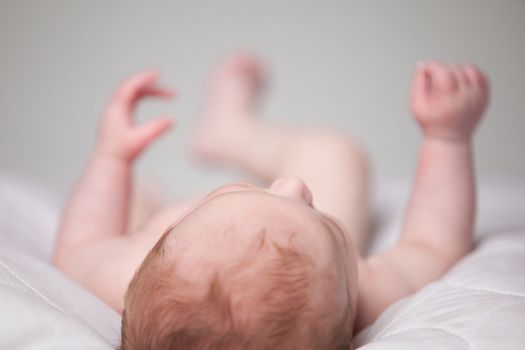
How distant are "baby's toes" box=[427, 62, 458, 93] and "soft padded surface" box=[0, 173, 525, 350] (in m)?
0.23

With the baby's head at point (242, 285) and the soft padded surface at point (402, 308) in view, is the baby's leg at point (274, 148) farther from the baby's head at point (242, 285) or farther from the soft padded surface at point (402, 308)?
the baby's head at point (242, 285)

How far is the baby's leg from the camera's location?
112cm

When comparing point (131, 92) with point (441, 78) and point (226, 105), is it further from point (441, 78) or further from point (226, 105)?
point (441, 78)

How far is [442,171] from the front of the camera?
3.25 feet

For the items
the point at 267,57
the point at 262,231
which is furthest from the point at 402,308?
the point at 267,57

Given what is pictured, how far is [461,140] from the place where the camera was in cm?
100

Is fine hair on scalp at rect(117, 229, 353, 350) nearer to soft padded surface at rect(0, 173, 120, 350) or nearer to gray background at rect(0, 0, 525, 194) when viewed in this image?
soft padded surface at rect(0, 173, 120, 350)

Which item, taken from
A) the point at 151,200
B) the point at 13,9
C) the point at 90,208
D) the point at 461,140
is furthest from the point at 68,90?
the point at 461,140

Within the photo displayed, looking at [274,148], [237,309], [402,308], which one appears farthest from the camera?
[274,148]

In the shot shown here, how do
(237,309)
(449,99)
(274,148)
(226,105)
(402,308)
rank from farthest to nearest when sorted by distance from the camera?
1. (226,105)
2. (274,148)
3. (449,99)
4. (402,308)
5. (237,309)

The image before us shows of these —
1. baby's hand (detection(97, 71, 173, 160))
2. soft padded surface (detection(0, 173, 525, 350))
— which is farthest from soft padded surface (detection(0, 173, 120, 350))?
baby's hand (detection(97, 71, 173, 160))

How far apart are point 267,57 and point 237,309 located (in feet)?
5.88

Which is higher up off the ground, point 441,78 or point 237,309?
point 441,78

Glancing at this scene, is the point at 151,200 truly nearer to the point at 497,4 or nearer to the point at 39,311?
the point at 39,311
